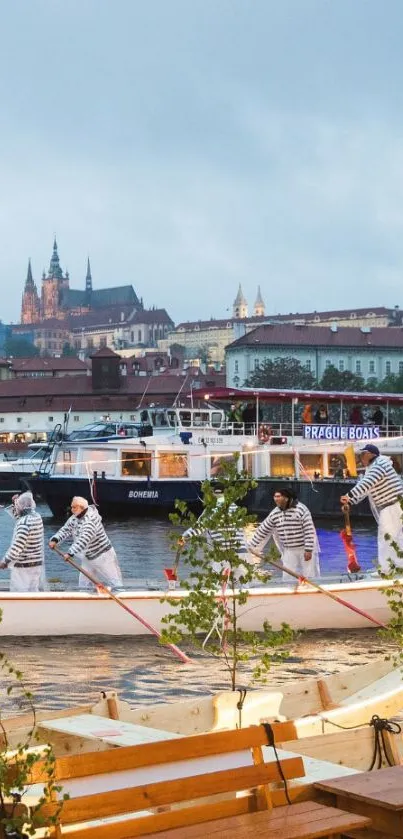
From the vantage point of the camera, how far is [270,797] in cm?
633

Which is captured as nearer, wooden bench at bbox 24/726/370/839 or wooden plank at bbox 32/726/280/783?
wooden bench at bbox 24/726/370/839

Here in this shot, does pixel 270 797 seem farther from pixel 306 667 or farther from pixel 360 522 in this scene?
pixel 360 522

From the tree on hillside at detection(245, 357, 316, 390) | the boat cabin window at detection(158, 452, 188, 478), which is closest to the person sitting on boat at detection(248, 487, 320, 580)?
the boat cabin window at detection(158, 452, 188, 478)

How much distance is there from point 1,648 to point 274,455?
32.6 metres

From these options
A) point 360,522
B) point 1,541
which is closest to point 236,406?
point 360,522

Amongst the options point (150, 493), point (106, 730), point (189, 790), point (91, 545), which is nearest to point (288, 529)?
point (91, 545)

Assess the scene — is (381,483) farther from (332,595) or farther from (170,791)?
(170,791)

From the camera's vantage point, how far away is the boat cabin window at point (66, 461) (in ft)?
171

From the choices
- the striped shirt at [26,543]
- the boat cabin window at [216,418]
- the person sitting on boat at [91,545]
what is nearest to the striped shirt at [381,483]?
the person sitting on boat at [91,545]

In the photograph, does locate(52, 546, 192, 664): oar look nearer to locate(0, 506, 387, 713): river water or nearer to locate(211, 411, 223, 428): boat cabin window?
locate(0, 506, 387, 713): river water

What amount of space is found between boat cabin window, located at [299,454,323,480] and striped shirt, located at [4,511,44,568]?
3188cm

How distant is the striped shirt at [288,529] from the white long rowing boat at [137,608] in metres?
0.71

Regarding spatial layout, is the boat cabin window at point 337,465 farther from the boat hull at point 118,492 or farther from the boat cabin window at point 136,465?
the boat cabin window at point 136,465

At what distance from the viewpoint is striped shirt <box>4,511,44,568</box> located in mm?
18438
